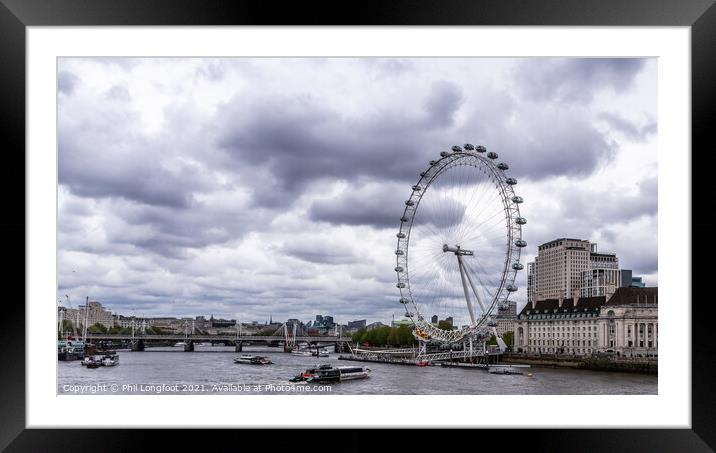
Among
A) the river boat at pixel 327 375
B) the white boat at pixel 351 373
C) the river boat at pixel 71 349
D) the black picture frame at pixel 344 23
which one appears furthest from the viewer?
the river boat at pixel 71 349

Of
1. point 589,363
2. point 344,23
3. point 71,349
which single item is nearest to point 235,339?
point 71,349

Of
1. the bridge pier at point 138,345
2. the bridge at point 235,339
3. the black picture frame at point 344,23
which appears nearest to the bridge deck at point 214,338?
the bridge at point 235,339

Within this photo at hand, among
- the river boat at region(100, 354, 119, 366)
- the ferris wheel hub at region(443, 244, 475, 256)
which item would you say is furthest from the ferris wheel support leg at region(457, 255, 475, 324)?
the river boat at region(100, 354, 119, 366)

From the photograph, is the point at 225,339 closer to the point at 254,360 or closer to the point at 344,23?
the point at 254,360

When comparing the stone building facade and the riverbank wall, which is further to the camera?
the riverbank wall

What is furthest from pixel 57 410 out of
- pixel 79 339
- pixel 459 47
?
pixel 79 339

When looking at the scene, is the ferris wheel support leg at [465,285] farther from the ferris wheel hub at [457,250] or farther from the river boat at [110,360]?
the river boat at [110,360]

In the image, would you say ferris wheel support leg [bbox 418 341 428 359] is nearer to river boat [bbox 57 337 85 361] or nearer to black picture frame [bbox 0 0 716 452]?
river boat [bbox 57 337 85 361]

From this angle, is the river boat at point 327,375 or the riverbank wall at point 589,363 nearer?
the river boat at point 327,375
